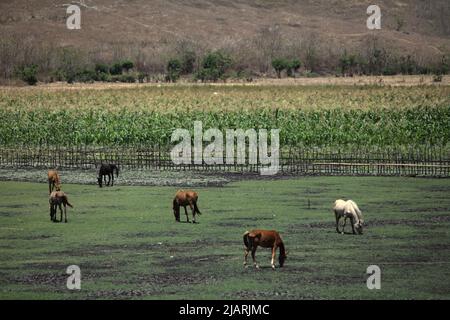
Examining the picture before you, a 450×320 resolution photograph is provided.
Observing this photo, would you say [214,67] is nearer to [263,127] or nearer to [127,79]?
[127,79]

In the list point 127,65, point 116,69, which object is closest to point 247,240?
point 116,69

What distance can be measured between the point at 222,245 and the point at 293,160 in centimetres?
2523

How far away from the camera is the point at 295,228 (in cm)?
3266

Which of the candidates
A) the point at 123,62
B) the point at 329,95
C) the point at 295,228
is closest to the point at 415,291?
the point at 295,228

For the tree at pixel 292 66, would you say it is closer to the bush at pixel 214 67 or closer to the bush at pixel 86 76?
the bush at pixel 214 67

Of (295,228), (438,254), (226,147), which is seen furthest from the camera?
(226,147)

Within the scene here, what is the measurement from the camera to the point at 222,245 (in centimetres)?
2947

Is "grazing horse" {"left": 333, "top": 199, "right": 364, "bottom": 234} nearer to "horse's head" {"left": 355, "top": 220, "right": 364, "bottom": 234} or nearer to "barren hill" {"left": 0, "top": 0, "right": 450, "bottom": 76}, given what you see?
"horse's head" {"left": 355, "top": 220, "right": 364, "bottom": 234}

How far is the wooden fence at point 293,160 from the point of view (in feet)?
166

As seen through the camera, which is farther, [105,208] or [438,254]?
[105,208]

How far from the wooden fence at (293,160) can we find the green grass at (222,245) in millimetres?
6531

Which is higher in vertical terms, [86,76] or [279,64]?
[279,64]

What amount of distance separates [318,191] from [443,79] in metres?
95.3
